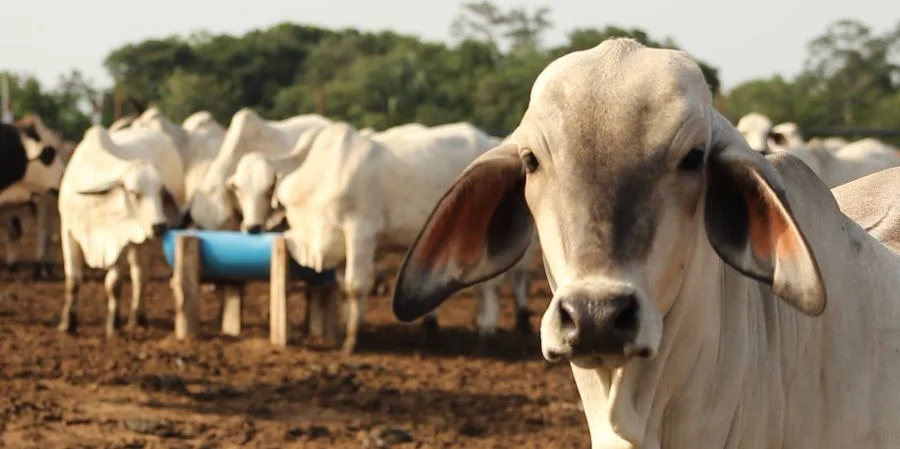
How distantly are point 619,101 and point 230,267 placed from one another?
8031mm

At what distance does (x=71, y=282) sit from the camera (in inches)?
444

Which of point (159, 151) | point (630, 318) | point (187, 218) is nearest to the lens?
point (630, 318)

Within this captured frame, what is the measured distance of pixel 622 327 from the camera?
2.50 meters

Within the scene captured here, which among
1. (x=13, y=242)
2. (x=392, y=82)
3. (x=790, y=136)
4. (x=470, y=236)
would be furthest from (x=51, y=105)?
(x=470, y=236)

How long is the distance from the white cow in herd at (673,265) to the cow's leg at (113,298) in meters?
8.26

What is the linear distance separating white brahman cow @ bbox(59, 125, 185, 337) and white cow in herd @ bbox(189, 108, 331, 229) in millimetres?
595

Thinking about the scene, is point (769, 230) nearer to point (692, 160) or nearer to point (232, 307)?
point (692, 160)

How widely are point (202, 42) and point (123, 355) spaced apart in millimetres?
38677

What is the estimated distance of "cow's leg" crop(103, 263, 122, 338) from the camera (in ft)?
35.8

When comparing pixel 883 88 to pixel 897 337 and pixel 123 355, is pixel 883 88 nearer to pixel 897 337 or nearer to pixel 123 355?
pixel 123 355

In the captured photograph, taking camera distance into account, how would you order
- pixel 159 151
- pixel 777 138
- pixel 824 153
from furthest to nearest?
pixel 824 153
pixel 777 138
pixel 159 151

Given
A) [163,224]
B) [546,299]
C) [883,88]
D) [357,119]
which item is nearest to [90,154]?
[163,224]

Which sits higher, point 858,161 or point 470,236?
point 470,236

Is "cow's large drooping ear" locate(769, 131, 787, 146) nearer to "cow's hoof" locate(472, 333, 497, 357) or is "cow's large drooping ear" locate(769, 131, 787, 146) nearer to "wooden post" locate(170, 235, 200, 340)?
"cow's hoof" locate(472, 333, 497, 357)
